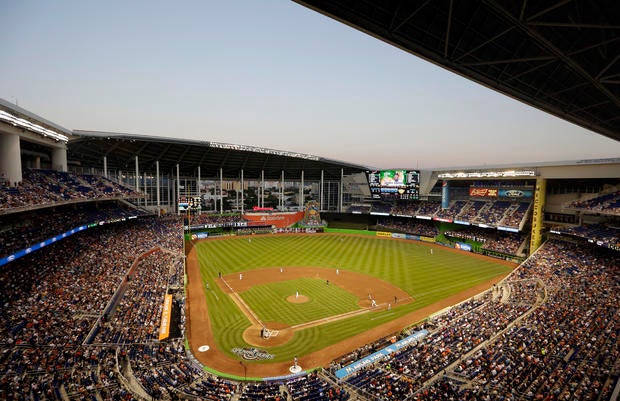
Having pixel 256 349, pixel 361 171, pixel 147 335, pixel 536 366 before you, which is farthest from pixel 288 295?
pixel 361 171

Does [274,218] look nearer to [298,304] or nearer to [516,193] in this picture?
[298,304]

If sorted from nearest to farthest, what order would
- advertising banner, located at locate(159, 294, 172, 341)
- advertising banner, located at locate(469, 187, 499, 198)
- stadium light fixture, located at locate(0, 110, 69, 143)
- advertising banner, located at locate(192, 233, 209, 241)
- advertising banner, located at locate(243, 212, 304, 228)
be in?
advertising banner, located at locate(159, 294, 172, 341)
stadium light fixture, located at locate(0, 110, 69, 143)
advertising banner, located at locate(469, 187, 499, 198)
advertising banner, located at locate(192, 233, 209, 241)
advertising banner, located at locate(243, 212, 304, 228)

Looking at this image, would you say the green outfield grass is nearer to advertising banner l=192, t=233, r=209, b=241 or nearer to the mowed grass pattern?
the mowed grass pattern

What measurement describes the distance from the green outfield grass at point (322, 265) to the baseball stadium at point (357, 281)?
28 cm

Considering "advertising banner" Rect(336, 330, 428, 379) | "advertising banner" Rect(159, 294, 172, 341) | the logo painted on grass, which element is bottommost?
the logo painted on grass

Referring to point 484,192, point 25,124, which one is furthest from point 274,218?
point 25,124

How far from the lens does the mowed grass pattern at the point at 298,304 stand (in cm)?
2668

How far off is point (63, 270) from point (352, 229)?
54.4 m

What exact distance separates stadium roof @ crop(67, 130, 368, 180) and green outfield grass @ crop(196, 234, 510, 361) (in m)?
17.2

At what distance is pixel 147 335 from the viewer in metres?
20.5

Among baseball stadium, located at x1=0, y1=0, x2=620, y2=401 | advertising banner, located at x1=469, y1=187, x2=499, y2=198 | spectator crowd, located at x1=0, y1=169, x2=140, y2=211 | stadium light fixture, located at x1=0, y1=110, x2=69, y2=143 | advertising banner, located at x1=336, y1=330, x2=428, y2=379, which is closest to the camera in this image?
baseball stadium, located at x1=0, y1=0, x2=620, y2=401

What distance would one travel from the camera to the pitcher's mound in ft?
97.7

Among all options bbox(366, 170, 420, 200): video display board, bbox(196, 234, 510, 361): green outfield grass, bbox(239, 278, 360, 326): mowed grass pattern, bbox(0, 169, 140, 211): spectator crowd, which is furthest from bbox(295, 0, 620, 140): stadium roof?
bbox(366, 170, 420, 200): video display board

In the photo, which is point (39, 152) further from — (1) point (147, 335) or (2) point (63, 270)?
(1) point (147, 335)
